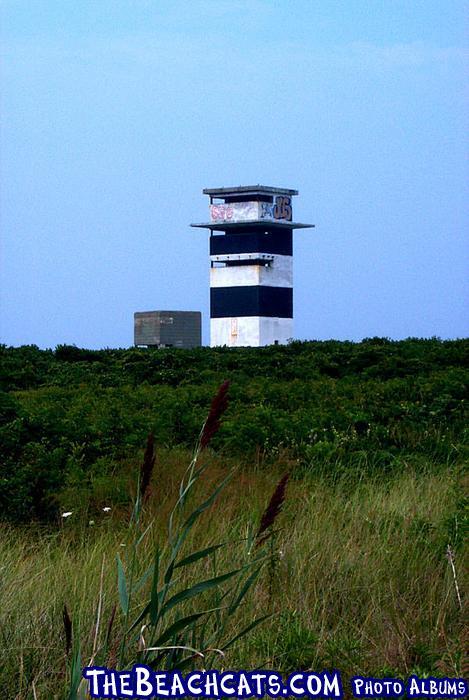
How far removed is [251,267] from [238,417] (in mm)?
60384

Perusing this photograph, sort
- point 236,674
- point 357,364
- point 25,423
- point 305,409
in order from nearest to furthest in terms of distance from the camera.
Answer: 1. point 236,674
2. point 25,423
3. point 305,409
4. point 357,364

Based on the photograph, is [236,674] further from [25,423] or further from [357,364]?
[357,364]

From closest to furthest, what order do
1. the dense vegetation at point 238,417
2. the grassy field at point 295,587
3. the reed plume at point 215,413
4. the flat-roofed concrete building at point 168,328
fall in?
the reed plume at point 215,413 → the grassy field at point 295,587 → the dense vegetation at point 238,417 → the flat-roofed concrete building at point 168,328

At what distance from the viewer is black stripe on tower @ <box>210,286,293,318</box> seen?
232ft

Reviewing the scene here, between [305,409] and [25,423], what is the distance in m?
4.15

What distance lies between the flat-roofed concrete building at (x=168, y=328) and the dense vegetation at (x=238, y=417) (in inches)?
1797

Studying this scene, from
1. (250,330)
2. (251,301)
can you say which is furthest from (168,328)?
(251,301)

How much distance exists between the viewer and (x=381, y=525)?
7.02 metres

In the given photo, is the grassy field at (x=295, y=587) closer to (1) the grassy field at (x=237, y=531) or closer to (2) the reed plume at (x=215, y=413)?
(1) the grassy field at (x=237, y=531)

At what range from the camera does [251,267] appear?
235ft

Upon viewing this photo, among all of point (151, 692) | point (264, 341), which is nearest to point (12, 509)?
point (151, 692)

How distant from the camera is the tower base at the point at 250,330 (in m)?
70.5

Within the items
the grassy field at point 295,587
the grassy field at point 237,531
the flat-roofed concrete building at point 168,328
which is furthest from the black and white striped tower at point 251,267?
the grassy field at point 295,587

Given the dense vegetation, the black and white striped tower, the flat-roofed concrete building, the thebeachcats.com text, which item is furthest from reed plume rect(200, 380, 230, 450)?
the black and white striped tower
